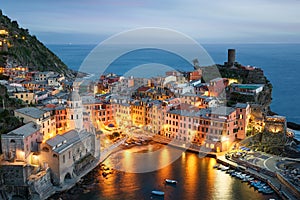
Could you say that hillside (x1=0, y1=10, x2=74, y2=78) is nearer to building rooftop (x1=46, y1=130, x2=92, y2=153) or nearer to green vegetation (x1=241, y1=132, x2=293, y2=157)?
building rooftop (x1=46, y1=130, x2=92, y2=153)

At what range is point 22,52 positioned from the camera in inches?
1662

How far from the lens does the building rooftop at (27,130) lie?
1778 cm

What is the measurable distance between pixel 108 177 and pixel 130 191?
2354mm

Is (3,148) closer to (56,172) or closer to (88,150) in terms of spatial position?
(56,172)

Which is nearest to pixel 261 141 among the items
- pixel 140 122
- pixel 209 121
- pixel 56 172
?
pixel 209 121

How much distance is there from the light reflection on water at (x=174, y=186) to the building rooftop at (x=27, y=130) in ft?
15.8

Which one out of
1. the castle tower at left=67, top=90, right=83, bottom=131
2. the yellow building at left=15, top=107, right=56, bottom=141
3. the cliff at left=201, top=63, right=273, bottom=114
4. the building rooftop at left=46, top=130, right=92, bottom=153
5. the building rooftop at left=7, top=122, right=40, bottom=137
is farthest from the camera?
the cliff at left=201, top=63, right=273, bottom=114

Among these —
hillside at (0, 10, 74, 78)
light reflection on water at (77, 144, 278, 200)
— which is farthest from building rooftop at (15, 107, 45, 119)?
hillside at (0, 10, 74, 78)

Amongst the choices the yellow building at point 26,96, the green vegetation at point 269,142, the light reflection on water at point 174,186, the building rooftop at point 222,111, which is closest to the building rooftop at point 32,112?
the yellow building at point 26,96

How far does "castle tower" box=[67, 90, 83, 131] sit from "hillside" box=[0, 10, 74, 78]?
1538cm

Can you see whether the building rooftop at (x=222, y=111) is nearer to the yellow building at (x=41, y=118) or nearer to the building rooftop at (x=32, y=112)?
the yellow building at (x=41, y=118)

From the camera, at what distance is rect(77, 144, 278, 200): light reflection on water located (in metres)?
17.8

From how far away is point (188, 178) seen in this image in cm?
1991

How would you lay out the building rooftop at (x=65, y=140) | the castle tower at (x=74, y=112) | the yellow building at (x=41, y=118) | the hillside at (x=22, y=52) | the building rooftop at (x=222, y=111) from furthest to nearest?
the hillside at (x=22, y=52), the building rooftop at (x=222, y=111), the castle tower at (x=74, y=112), the yellow building at (x=41, y=118), the building rooftop at (x=65, y=140)
